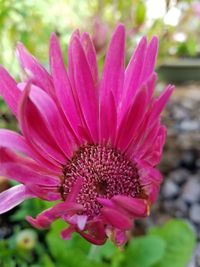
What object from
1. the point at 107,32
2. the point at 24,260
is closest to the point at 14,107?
the point at 24,260

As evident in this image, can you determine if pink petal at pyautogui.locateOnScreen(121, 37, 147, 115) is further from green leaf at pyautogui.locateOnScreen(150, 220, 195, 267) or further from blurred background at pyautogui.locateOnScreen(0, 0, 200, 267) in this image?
green leaf at pyautogui.locateOnScreen(150, 220, 195, 267)

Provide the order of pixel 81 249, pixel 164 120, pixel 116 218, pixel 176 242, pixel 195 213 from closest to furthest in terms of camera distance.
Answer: pixel 116 218, pixel 81 249, pixel 176 242, pixel 195 213, pixel 164 120

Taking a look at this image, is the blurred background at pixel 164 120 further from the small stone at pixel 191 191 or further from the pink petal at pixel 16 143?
the pink petal at pixel 16 143

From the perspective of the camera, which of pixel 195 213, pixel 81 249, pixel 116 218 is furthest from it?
pixel 195 213

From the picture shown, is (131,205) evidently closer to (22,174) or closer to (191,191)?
(22,174)

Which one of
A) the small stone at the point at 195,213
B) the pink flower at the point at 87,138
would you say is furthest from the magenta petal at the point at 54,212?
the small stone at the point at 195,213

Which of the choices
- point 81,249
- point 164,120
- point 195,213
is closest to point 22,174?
point 81,249

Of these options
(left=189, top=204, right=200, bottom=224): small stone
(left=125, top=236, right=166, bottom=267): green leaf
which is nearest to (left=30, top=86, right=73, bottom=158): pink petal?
(left=125, top=236, right=166, bottom=267): green leaf
